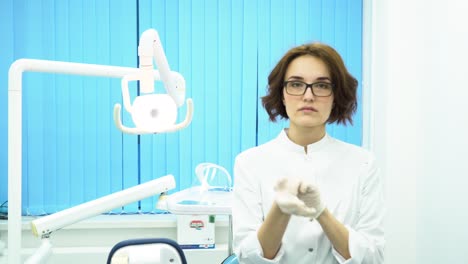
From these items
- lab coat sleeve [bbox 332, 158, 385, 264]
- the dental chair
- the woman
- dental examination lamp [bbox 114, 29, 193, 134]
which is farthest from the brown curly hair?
the dental chair

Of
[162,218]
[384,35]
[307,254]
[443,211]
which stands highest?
[384,35]

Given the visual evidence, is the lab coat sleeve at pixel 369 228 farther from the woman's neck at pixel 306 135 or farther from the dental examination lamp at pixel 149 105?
the dental examination lamp at pixel 149 105

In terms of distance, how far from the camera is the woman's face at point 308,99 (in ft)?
3.57

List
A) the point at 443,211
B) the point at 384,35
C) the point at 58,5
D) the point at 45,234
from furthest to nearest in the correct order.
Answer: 1. the point at 58,5
2. the point at 384,35
3. the point at 443,211
4. the point at 45,234

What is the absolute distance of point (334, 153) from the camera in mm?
1199

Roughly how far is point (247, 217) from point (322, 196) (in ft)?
0.70

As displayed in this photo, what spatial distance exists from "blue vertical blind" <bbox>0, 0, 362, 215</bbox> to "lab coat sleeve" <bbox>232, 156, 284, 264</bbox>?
5.03 ft

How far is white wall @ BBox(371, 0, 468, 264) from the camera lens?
1960mm

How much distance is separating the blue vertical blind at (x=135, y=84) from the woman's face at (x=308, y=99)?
1.55 m

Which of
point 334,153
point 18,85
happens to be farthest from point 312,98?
point 18,85

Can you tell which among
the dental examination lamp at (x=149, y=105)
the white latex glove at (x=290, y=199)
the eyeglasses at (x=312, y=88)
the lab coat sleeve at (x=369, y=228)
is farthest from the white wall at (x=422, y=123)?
the dental examination lamp at (x=149, y=105)

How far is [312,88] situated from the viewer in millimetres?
1089

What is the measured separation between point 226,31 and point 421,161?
55.9 inches

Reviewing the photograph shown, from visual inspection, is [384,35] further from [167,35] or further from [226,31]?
[167,35]
